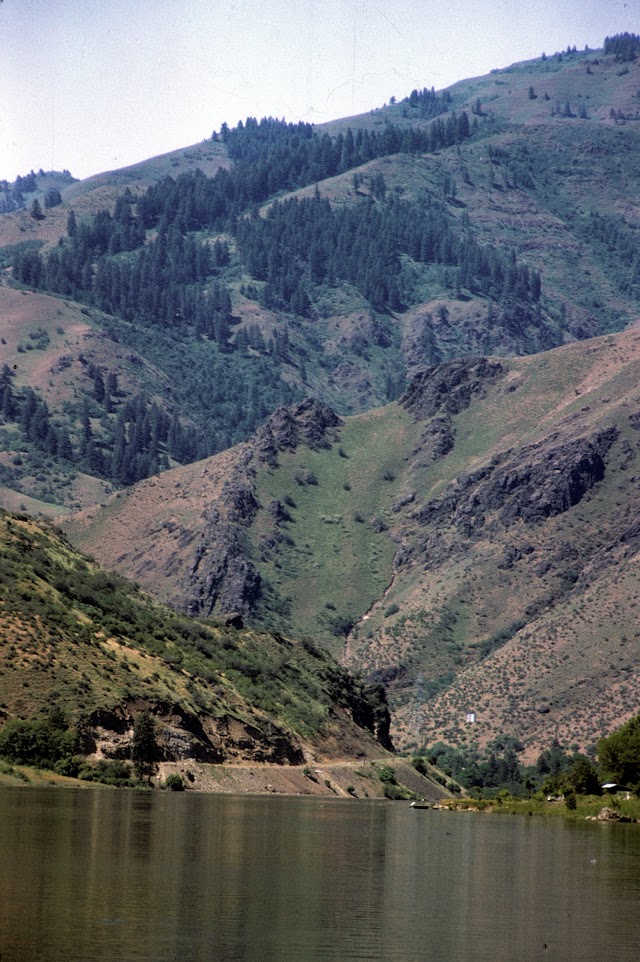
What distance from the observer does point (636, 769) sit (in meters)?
114

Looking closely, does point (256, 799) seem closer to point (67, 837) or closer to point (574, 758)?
point (67, 837)

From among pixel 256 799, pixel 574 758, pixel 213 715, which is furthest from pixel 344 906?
pixel 574 758

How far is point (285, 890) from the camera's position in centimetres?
4759

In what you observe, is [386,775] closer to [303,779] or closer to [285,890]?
[303,779]

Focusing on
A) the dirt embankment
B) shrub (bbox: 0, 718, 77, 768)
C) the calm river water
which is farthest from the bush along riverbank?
shrub (bbox: 0, 718, 77, 768)

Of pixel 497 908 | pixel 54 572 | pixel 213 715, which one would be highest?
pixel 54 572

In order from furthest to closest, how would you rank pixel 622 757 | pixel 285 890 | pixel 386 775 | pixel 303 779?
pixel 386 775
pixel 303 779
pixel 622 757
pixel 285 890

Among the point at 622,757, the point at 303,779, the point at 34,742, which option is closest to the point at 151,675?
the point at 303,779

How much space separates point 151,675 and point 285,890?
208 feet

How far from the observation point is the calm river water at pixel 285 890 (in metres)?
38.4

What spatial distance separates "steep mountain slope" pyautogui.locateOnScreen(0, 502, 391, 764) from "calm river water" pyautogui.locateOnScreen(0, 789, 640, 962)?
20.1 m

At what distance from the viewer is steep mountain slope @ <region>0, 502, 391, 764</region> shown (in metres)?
97.7

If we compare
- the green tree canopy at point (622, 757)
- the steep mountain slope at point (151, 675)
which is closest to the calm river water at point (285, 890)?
the steep mountain slope at point (151, 675)

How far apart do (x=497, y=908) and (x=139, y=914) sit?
1179 centimetres
